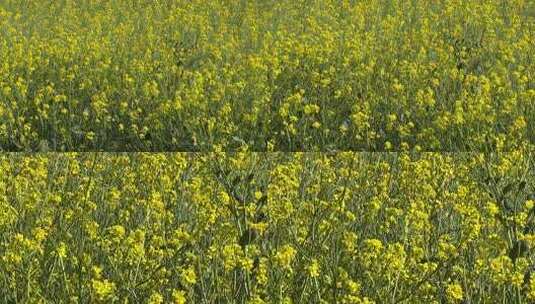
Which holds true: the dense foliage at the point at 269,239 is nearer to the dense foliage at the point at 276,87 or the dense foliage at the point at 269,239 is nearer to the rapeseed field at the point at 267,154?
the rapeseed field at the point at 267,154

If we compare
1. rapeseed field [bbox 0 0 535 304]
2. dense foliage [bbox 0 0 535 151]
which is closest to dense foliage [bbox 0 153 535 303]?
rapeseed field [bbox 0 0 535 304]

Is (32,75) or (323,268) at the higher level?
(323,268)

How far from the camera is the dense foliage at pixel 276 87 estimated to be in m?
5.60

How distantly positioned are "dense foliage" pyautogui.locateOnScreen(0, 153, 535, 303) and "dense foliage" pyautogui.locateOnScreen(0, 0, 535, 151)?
22.2 inches

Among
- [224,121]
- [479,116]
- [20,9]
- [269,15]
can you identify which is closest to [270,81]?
[224,121]

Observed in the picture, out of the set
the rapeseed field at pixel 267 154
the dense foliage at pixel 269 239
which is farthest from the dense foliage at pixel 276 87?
the dense foliage at pixel 269 239

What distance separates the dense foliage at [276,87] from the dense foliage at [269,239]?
56 cm

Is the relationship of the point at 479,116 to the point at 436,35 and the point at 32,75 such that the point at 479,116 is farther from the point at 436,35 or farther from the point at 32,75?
the point at 32,75

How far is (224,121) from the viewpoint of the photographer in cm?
570

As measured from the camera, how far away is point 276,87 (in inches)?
240

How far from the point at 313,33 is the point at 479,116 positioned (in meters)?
3.55

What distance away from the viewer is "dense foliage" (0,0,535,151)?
560cm

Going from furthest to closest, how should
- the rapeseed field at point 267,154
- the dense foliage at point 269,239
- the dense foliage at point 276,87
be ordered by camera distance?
the dense foliage at point 276,87, the rapeseed field at point 267,154, the dense foliage at point 269,239

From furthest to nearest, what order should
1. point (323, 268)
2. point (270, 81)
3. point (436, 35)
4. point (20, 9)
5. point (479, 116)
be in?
1. point (20, 9)
2. point (436, 35)
3. point (270, 81)
4. point (479, 116)
5. point (323, 268)
